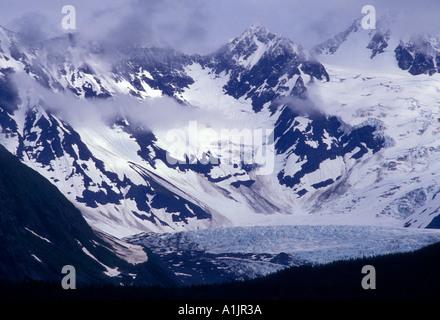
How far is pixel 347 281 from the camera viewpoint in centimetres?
19938

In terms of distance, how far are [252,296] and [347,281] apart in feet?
77.9
